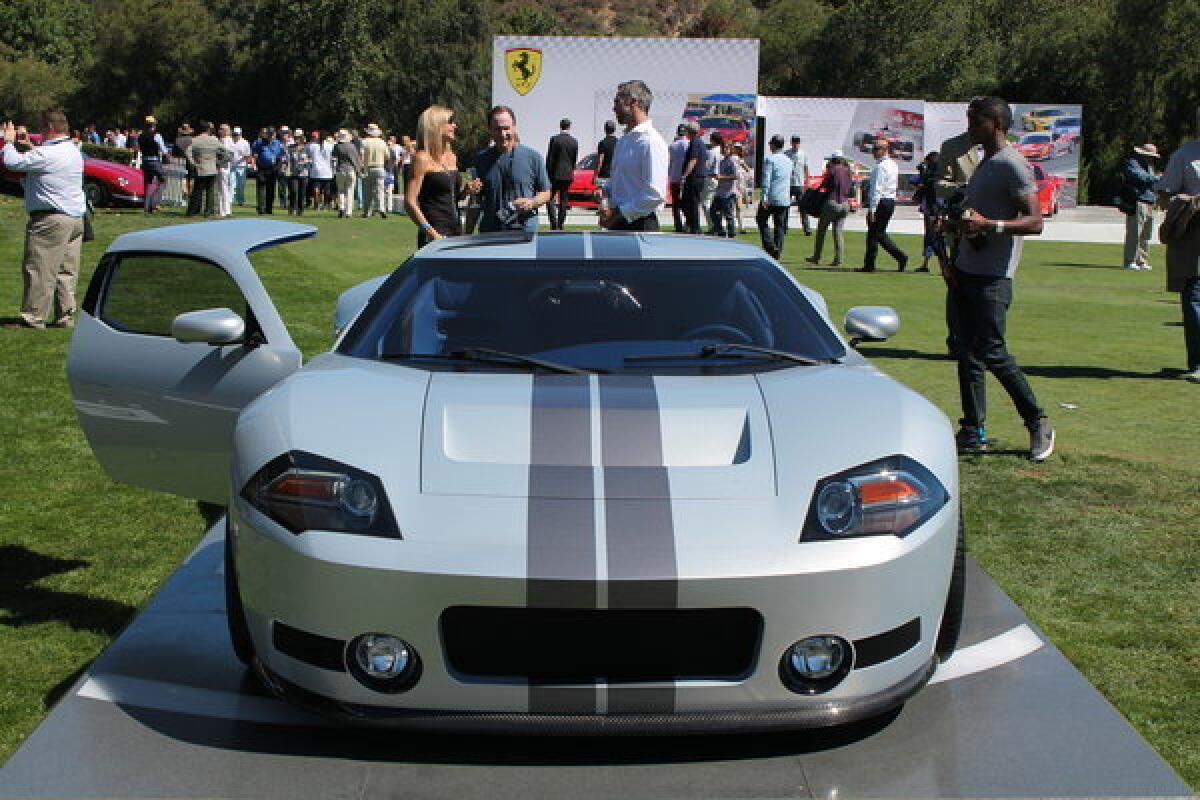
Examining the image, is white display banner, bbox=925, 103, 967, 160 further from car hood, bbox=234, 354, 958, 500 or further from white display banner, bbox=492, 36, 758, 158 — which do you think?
car hood, bbox=234, 354, 958, 500

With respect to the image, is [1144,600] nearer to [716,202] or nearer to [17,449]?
[17,449]

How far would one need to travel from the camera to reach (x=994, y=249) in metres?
7.25

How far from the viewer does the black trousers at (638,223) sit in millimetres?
10000

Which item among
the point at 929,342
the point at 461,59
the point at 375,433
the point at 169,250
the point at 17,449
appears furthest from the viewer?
the point at 461,59

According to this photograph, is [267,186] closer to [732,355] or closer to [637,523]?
[732,355]

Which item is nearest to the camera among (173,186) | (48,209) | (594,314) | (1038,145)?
(594,314)

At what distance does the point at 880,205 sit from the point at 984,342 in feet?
41.3

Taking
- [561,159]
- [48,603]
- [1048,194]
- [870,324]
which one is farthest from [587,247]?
[1048,194]

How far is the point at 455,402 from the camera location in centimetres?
366

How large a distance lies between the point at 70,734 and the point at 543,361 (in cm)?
167

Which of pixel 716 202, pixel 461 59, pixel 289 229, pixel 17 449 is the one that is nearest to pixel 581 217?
pixel 716 202

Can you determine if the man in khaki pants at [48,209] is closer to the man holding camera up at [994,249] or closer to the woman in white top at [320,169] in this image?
the man holding camera up at [994,249]

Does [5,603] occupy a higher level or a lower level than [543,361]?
lower

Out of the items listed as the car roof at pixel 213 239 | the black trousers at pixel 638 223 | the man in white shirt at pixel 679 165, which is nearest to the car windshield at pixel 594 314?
the car roof at pixel 213 239
